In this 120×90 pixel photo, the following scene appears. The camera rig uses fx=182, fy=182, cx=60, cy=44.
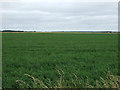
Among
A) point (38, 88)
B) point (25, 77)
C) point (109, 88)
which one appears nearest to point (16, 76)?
point (25, 77)

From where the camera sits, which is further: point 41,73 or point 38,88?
point 41,73

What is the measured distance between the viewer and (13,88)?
17.6 ft

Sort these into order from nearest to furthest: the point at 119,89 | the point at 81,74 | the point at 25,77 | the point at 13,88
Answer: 1. the point at 119,89
2. the point at 13,88
3. the point at 25,77
4. the point at 81,74

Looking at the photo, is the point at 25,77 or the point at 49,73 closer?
the point at 25,77

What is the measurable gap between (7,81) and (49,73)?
1.76 m

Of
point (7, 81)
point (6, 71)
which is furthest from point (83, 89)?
point (6, 71)

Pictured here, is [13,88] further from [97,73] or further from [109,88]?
[97,73]

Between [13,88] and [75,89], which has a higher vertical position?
[75,89]

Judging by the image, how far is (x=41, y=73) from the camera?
721 centimetres

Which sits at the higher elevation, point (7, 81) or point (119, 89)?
point (119, 89)

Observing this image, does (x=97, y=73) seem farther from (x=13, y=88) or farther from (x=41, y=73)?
(x=13, y=88)

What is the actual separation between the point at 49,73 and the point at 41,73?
0.32 metres

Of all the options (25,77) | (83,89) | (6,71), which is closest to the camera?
(83,89)

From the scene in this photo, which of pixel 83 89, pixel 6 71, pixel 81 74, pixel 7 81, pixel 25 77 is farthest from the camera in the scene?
pixel 6 71
